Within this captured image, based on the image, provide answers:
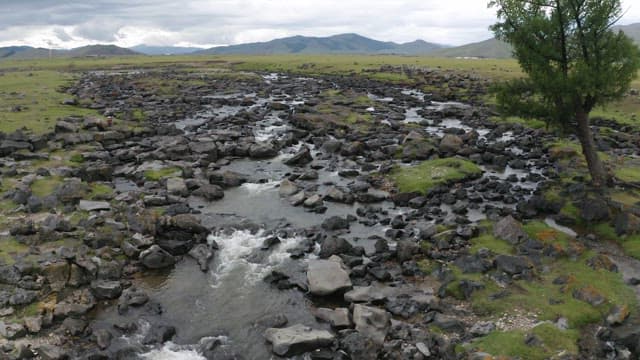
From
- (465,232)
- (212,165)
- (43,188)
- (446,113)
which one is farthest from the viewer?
(446,113)

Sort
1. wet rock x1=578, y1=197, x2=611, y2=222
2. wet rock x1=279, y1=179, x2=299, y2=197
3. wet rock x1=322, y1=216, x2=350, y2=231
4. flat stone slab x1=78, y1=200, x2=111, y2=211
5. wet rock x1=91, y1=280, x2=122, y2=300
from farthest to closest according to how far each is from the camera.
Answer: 1. wet rock x1=279, y1=179, x2=299, y2=197
2. flat stone slab x1=78, y1=200, x2=111, y2=211
3. wet rock x1=322, y1=216, x2=350, y2=231
4. wet rock x1=578, y1=197, x2=611, y2=222
5. wet rock x1=91, y1=280, x2=122, y2=300

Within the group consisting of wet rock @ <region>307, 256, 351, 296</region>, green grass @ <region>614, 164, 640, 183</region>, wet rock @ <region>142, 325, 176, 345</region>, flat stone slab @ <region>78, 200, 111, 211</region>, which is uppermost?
green grass @ <region>614, 164, 640, 183</region>

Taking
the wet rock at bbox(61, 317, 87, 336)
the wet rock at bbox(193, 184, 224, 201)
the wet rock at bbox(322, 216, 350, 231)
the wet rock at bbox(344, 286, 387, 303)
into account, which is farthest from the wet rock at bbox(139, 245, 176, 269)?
the wet rock at bbox(193, 184, 224, 201)

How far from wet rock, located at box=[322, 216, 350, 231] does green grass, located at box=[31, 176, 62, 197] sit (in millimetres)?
22038

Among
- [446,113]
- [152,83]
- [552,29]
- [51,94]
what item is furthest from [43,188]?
[152,83]

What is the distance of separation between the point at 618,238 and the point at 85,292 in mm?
31596

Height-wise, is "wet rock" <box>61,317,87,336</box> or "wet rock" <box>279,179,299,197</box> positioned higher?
"wet rock" <box>279,179,299,197</box>

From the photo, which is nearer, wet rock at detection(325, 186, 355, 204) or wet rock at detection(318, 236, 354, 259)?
wet rock at detection(318, 236, 354, 259)

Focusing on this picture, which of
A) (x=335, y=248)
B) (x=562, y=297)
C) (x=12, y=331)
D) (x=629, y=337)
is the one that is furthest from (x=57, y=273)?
(x=629, y=337)

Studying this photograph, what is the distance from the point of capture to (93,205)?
3844 cm

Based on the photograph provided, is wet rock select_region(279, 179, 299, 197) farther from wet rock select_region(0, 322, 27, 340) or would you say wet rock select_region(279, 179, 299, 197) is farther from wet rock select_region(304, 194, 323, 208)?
wet rock select_region(0, 322, 27, 340)

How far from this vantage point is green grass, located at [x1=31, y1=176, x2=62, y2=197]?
135 feet

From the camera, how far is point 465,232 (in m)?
33.7

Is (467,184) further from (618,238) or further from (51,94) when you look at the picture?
(51,94)
